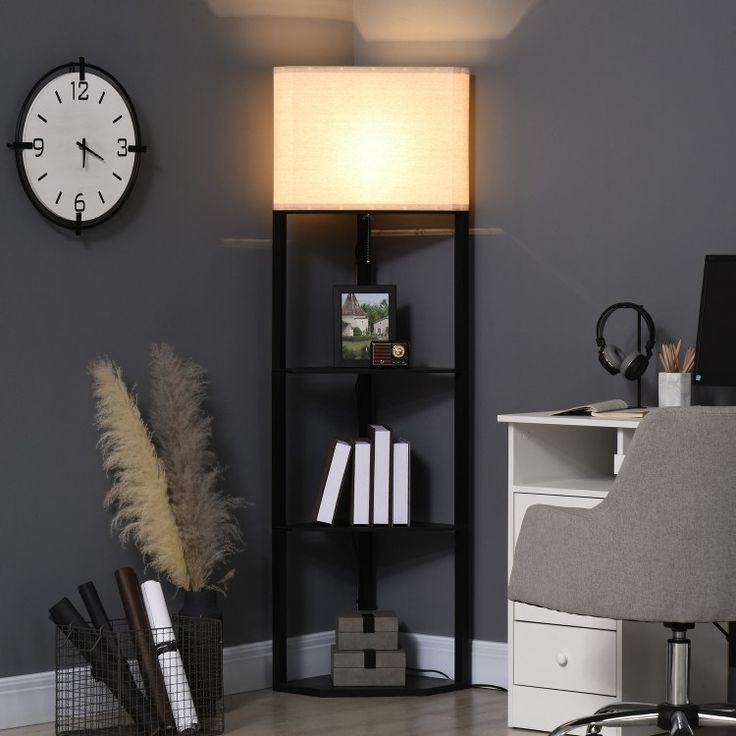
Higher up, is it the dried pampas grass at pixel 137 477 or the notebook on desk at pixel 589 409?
the notebook on desk at pixel 589 409

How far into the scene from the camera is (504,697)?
360 cm

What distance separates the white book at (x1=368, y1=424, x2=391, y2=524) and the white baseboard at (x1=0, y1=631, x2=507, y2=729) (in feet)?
1.58

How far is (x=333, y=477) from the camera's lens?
11.9ft

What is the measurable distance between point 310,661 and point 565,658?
95 centimetres

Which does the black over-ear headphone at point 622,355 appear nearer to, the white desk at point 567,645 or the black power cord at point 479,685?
the white desk at point 567,645

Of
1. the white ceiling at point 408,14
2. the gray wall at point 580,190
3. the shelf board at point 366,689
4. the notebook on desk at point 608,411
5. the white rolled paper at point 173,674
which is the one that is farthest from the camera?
the white ceiling at point 408,14

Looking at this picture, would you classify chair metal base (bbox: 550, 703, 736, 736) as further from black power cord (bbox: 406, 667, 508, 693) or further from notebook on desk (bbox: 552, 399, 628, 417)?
black power cord (bbox: 406, 667, 508, 693)

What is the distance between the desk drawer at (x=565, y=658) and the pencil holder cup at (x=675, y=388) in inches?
23.3

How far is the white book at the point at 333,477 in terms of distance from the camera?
143 inches

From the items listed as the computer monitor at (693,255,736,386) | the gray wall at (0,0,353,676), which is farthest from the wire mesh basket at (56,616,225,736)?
the computer monitor at (693,255,736,386)

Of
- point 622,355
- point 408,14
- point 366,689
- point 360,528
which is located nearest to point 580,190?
point 622,355

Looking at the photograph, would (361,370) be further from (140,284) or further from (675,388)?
(675,388)

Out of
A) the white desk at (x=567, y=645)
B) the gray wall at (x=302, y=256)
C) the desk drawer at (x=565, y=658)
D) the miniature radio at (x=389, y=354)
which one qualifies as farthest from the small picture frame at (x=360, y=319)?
the desk drawer at (x=565, y=658)

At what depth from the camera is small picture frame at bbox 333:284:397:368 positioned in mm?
3680
